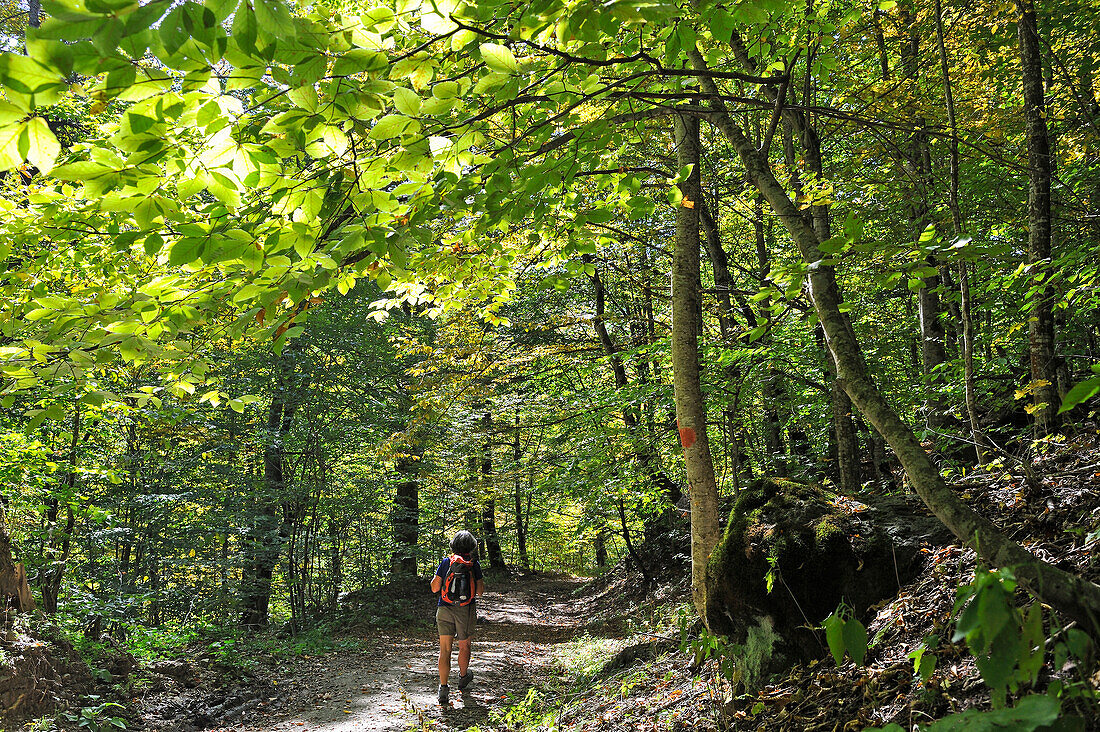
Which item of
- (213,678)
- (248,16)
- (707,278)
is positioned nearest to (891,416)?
(248,16)

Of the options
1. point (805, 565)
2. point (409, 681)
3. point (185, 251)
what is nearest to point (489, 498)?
point (409, 681)

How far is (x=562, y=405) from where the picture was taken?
36.8 feet

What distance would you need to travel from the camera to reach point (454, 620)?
7.00 metres

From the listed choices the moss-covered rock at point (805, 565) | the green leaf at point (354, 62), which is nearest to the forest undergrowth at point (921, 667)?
the moss-covered rock at point (805, 565)

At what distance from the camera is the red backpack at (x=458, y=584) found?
22.7ft

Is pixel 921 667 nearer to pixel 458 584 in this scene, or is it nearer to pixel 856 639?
pixel 856 639

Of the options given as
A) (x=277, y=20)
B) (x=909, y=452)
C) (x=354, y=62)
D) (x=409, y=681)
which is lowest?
(x=409, y=681)

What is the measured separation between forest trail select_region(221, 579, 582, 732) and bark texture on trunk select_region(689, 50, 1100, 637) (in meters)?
5.29

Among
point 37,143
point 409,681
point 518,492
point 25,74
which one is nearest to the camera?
point 25,74

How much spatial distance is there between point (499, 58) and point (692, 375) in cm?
313

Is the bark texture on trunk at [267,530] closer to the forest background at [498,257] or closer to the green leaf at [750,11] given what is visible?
the forest background at [498,257]

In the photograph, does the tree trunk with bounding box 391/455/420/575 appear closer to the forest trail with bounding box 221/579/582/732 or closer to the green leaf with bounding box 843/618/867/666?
the forest trail with bounding box 221/579/582/732

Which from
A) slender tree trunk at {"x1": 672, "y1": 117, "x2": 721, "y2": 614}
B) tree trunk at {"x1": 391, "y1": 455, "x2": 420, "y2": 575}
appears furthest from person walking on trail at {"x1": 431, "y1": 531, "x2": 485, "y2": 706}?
tree trunk at {"x1": 391, "y1": 455, "x2": 420, "y2": 575}

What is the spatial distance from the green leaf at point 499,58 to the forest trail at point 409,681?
20.4 ft
